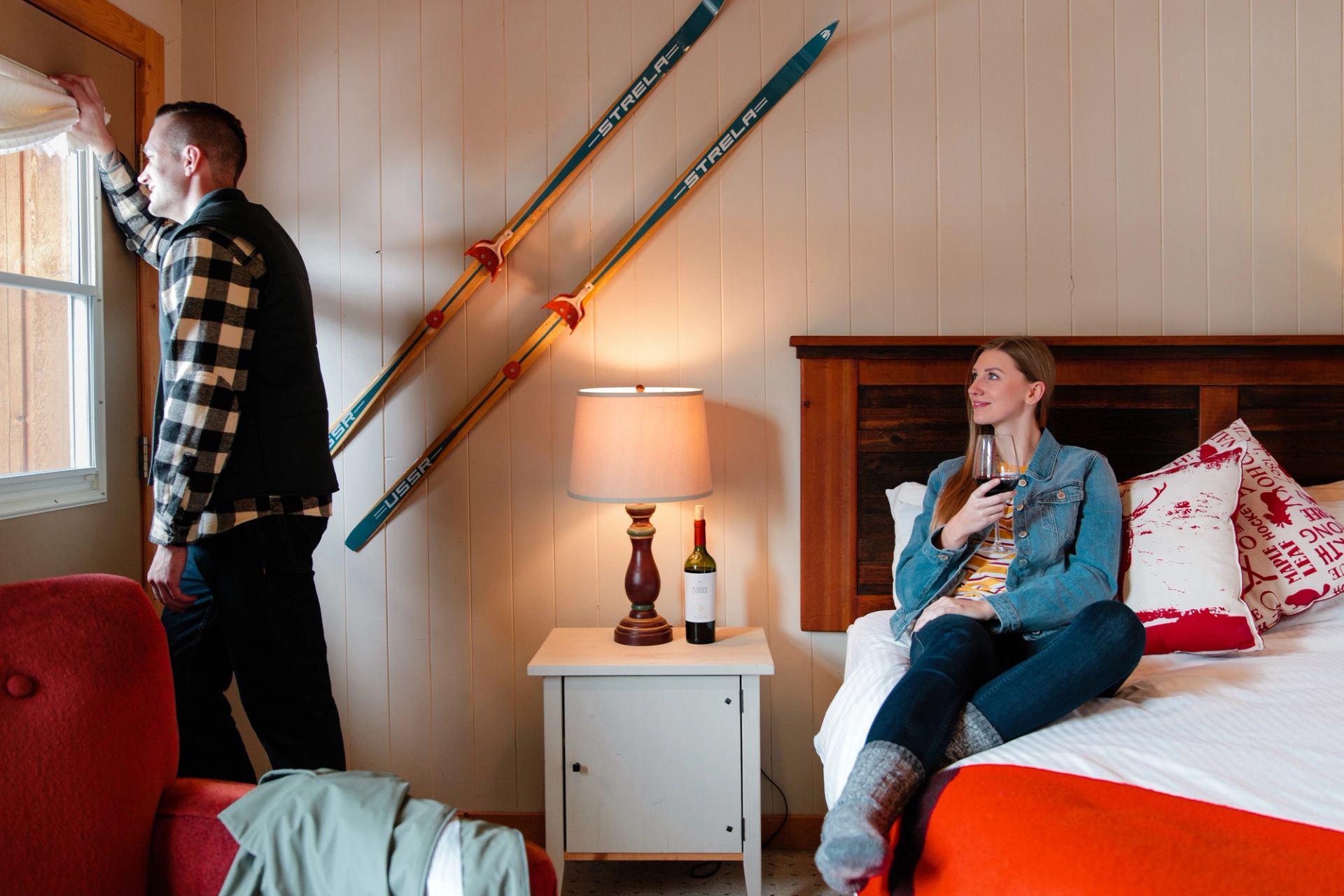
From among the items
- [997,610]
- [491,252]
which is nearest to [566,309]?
[491,252]

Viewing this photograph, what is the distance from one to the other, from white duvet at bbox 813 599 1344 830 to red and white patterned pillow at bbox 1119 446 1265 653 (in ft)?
0.16

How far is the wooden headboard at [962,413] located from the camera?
2.22 m

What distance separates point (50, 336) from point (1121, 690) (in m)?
2.18

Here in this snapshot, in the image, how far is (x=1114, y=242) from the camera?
2273 millimetres

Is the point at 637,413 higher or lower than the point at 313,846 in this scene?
higher

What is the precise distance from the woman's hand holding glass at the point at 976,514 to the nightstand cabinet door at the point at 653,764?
1.86ft

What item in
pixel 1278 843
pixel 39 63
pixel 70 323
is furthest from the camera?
pixel 70 323

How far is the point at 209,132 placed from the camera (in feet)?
5.90

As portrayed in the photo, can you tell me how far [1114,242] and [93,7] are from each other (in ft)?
7.94

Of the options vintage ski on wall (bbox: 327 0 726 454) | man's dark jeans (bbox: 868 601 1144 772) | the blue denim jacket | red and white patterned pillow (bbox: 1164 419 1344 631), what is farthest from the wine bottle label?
red and white patterned pillow (bbox: 1164 419 1344 631)

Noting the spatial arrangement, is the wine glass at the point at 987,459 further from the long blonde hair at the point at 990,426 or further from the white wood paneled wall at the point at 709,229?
the white wood paneled wall at the point at 709,229

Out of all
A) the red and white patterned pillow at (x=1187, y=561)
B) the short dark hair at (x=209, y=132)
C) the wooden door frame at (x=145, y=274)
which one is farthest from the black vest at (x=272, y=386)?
the red and white patterned pillow at (x=1187, y=561)

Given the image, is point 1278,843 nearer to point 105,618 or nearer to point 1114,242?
point 105,618

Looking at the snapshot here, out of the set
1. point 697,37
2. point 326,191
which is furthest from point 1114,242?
point 326,191
